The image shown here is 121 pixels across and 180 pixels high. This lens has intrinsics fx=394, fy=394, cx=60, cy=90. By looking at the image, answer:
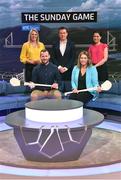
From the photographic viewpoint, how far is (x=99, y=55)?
257 inches

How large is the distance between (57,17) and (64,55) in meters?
0.66

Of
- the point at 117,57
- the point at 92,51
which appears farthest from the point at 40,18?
the point at 117,57

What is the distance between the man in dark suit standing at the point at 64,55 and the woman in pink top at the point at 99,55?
13.1 inches

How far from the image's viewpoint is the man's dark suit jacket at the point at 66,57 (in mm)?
6496

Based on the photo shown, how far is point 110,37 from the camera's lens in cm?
660

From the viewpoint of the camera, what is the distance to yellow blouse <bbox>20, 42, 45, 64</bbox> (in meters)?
6.50

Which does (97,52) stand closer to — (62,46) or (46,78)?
(62,46)

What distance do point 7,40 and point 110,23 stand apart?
1.77 meters

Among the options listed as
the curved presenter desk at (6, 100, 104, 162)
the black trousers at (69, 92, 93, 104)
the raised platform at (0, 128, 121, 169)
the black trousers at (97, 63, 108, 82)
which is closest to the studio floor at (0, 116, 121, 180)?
the raised platform at (0, 128, 121, 169)

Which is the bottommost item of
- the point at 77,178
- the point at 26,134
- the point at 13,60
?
the point at 77,178

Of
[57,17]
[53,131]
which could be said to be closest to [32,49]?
[57,17]

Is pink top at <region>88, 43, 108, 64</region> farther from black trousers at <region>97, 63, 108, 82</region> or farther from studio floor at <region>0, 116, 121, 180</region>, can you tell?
studio floor at <region>0, 116, 121, 180</region>

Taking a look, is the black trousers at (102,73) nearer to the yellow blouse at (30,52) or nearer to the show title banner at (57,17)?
the show title banner at (57,17)

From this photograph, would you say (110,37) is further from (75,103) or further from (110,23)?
(75,103)
